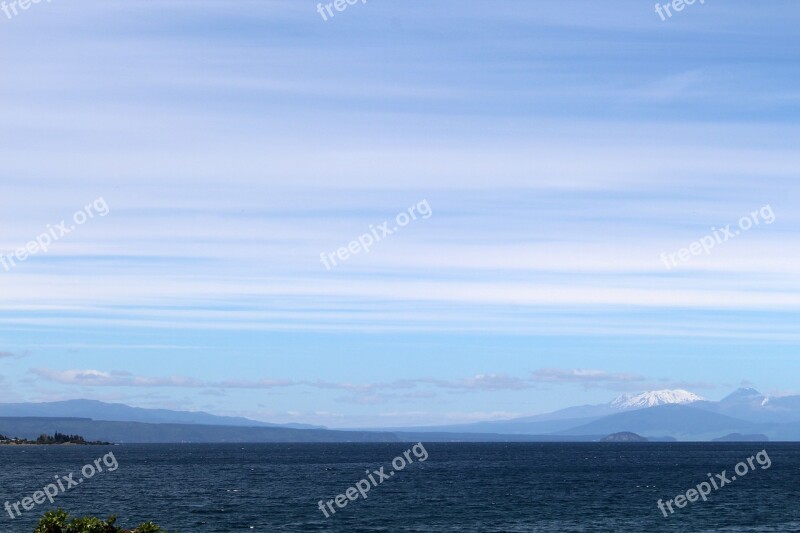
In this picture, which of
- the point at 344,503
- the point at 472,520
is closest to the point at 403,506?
the point at 344,503

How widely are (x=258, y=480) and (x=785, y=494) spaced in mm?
92042

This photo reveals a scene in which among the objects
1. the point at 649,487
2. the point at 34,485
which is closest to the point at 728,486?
the point at 649,487

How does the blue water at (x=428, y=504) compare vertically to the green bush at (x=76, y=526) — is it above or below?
below

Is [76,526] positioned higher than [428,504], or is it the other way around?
[76,526]

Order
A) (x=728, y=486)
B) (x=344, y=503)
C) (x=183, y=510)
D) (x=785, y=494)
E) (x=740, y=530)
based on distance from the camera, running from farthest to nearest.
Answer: (x=728, y=486), (x=785, y=494), (x=344, y=503), (x=183, y=510), (x=740, y=530)

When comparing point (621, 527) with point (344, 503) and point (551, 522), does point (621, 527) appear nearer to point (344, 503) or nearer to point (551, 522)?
point (551, 522)

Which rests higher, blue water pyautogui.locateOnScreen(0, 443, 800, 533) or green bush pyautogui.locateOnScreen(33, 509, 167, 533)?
green bush pyautogui.locateOnScreen(33, 509, 167, 533)

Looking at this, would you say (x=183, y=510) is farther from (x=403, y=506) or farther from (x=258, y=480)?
(x=258, y=480)

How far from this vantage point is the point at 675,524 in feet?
362

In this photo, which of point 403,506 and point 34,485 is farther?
point 34,485

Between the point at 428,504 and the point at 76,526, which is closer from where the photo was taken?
the point at 76,526

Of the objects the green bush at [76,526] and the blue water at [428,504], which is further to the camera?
the blue water at [428,504]

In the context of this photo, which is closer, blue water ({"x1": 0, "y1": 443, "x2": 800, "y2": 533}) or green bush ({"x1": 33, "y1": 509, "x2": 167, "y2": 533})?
green bush ({"x1": 33, "y1": 509, "x2": 167, "y2": 533})

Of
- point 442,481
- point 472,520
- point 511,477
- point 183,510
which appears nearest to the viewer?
point 472,520
